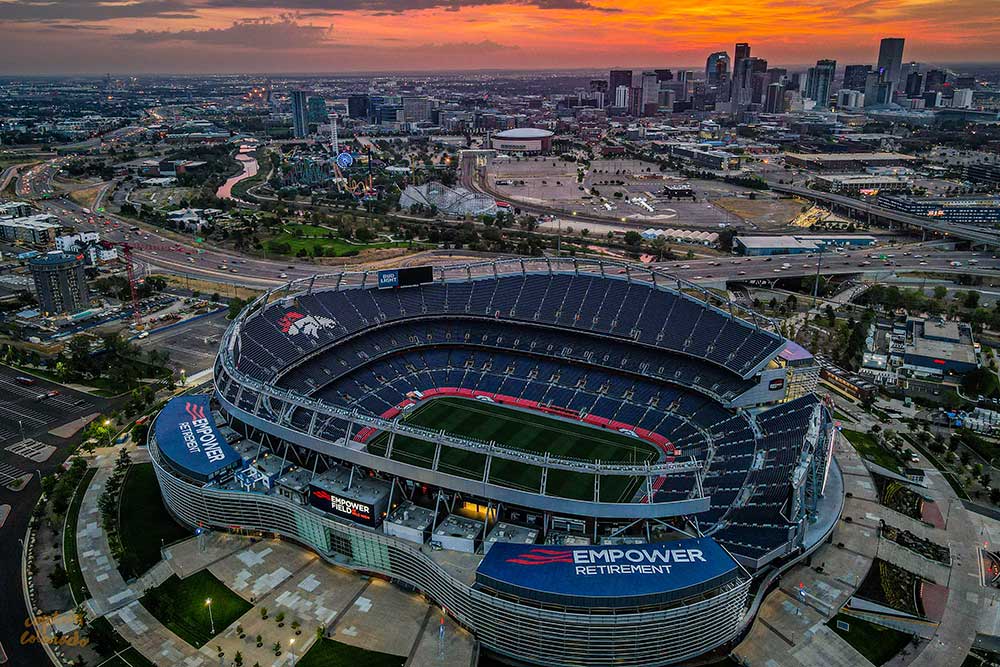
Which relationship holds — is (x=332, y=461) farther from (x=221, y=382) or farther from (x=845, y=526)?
(x=845, y=526)

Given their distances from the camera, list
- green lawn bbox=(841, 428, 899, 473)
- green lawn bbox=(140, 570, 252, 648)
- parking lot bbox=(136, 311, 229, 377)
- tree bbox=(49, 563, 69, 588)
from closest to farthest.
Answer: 1. green lawn bbox=(140, 570, 252, 648)
2. tree bbox=(49, 563, 69, 588)
3. green lawn bbox=(841, 428, 899, 473)
4. parking lot bbox=(136, 311, 229, 377)

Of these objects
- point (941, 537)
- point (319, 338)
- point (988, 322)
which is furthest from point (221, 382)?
point (988, 322)

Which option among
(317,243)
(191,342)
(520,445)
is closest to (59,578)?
(520,445)

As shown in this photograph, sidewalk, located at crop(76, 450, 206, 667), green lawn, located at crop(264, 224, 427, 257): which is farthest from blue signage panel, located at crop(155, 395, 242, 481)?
green lawn, located at crop(264, 224, 427, 257)

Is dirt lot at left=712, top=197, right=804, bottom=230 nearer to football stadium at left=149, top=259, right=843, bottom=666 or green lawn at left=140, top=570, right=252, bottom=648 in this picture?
football stadium at left=149, top=259, right=843, bottom=666

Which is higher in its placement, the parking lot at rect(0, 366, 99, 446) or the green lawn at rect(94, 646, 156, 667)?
the parking lot at rect(0, 366, 99, 446)

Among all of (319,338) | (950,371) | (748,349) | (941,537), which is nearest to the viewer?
(941,537)

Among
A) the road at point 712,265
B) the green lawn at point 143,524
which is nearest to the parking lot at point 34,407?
the green lawn at point 143,524
